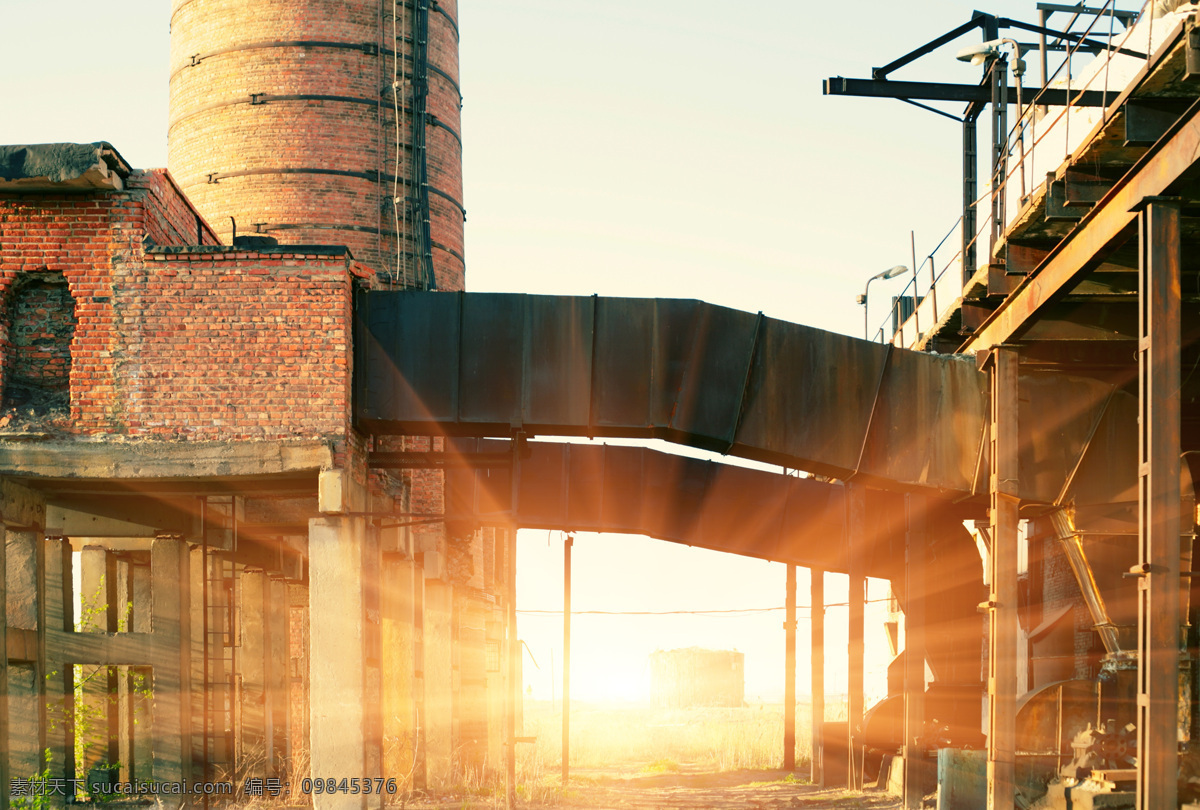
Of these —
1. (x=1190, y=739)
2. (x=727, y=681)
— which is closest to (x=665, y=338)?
(x=1190, y=739)

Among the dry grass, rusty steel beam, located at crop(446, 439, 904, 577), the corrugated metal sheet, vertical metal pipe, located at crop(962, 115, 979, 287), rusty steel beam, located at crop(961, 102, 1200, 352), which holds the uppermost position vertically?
vertical metal pipe, located at crop(962, 115, 979, 287)

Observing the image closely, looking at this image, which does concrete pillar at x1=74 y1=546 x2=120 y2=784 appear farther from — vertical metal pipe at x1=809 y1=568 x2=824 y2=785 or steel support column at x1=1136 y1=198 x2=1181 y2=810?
steel support column at x1=1136 y1=198 x2=1181 y2=810

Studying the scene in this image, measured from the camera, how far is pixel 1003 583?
1348cm

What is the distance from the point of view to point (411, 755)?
19.6 metres

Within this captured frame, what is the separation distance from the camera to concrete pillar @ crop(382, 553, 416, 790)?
18.9m

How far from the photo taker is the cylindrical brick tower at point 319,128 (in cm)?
2258

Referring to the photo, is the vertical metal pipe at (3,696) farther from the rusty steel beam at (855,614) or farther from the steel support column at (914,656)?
the rusty steel beam at (855,614)

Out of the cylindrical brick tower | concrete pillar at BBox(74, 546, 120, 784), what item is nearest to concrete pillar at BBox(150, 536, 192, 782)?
concrete pillar at BBox(74, 546, 120, 784)

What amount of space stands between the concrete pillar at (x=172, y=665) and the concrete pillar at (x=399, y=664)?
330 centimetres

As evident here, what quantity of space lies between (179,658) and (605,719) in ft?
127

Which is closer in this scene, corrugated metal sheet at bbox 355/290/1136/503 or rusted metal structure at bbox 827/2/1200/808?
rusted metal structure at bbox 827/2/1200/808

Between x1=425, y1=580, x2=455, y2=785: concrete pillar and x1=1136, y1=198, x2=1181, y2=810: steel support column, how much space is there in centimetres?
1321

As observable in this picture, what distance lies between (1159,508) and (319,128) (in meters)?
17.2

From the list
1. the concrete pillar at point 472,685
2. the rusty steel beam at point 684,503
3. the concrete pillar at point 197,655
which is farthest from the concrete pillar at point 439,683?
the concrete pillar at point 197,655
